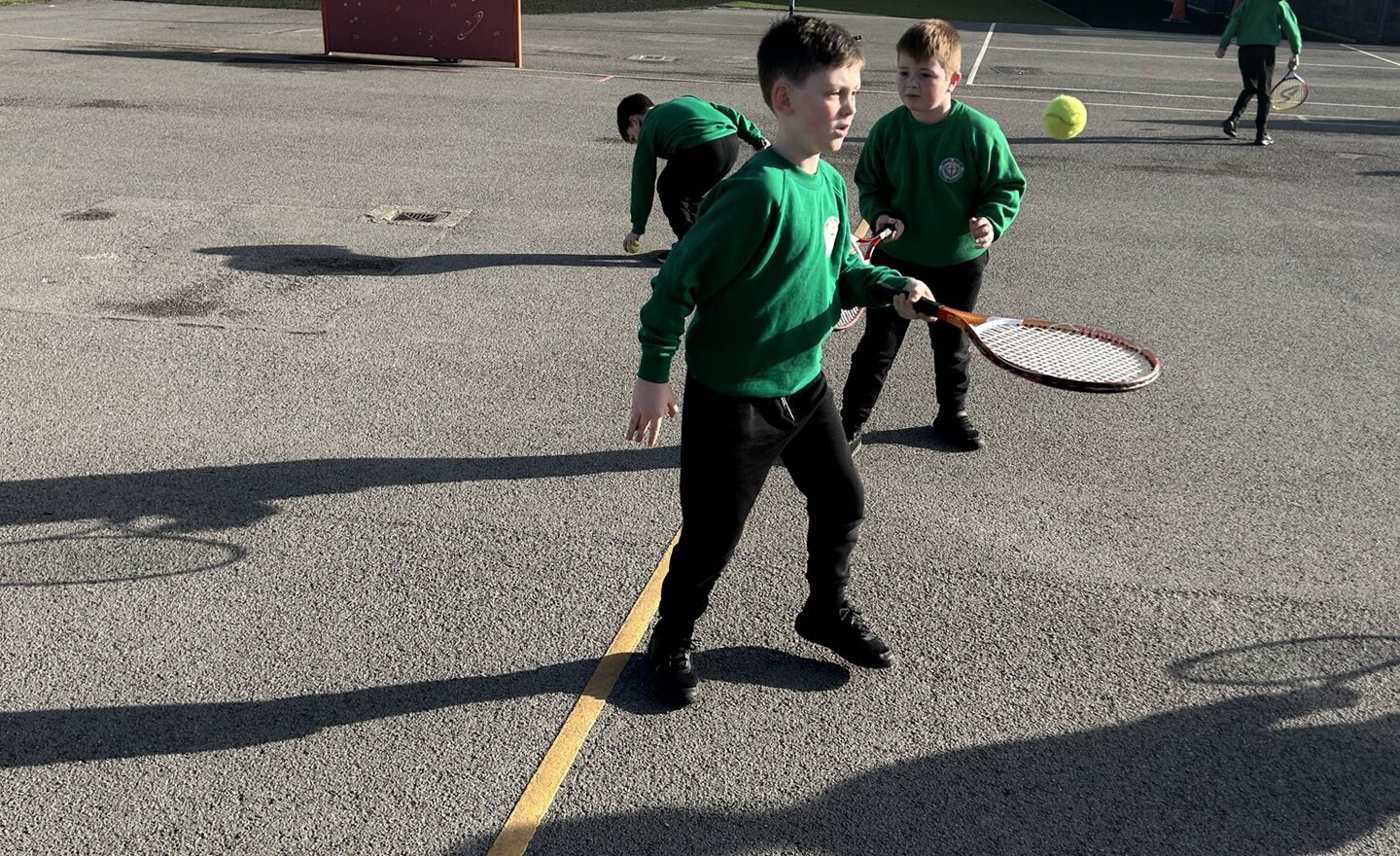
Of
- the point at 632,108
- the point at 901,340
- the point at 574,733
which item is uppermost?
the point at 632,108

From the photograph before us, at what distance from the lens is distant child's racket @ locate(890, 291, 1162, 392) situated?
3.60 metres

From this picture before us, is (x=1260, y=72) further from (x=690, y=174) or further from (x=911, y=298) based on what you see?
(x=911, y=298)

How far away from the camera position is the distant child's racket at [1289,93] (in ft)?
48.5

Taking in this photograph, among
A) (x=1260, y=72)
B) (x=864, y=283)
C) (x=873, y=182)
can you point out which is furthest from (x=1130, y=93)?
(x=864, y=283)

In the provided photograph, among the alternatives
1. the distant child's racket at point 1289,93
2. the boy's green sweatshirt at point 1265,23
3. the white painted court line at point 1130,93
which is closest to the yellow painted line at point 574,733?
the boy's green sweatshirt at point 1265,23

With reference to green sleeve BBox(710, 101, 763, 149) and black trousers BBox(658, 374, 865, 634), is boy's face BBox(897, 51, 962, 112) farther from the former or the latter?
green sleeve BBox(710, 101, 763, 149)

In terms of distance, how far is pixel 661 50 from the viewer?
70.0 feet

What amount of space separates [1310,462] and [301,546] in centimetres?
478

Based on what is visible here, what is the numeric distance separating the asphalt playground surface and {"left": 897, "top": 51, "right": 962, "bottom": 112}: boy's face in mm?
1714

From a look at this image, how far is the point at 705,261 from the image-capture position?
3525mm

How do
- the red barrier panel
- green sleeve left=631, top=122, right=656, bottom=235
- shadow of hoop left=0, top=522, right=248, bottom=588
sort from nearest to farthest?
shadow of hoop left=0, top=522, right=248, bottom=588, green sleeve left=631, top=122, right=656, bottom=235, the red barrier panel

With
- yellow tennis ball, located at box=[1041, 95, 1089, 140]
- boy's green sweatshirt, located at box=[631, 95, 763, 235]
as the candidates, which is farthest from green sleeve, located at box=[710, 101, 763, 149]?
yellow tennis ball, located at box=[1041, 95, 1089, 140]

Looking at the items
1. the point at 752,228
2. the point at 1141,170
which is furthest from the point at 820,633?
the point at 1141,170

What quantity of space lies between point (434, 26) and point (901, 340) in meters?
14.2
